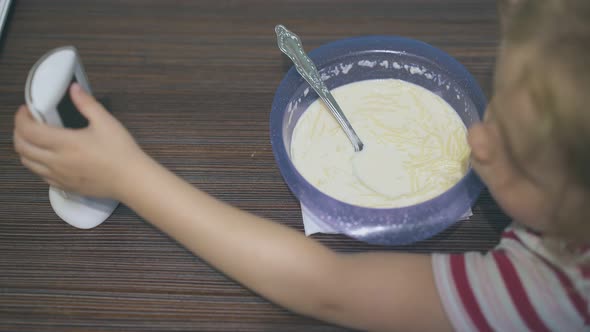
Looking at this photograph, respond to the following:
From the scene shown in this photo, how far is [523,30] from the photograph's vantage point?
61cm

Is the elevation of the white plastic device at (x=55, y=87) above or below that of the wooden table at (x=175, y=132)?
above

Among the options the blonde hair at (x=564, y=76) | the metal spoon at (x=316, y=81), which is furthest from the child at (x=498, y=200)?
the metal spoon at (x=316, y=81)

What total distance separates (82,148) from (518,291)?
1.84 ft

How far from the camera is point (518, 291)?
669 mm

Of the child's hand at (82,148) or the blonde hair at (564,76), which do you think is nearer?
the blonde hair at (564,76)

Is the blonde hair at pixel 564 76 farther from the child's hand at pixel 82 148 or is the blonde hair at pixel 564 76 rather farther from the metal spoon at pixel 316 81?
the child's hand at pixel 82 148

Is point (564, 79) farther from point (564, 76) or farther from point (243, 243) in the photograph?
point (243, 243)

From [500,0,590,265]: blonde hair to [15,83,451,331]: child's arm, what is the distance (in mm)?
216

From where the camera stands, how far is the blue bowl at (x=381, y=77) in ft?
2.55

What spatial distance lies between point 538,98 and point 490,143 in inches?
4.5

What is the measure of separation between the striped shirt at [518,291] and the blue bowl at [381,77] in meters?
0.09

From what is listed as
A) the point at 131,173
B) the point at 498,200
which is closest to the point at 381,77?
the point at 498,200

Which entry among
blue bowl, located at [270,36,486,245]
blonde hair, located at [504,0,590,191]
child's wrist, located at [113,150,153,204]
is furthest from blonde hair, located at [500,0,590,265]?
child's wrist, located at [113,150,153,204]

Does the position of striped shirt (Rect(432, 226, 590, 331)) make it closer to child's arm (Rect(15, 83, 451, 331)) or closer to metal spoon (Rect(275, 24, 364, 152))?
child's arm (Rect(15, 83, 451, 331))
